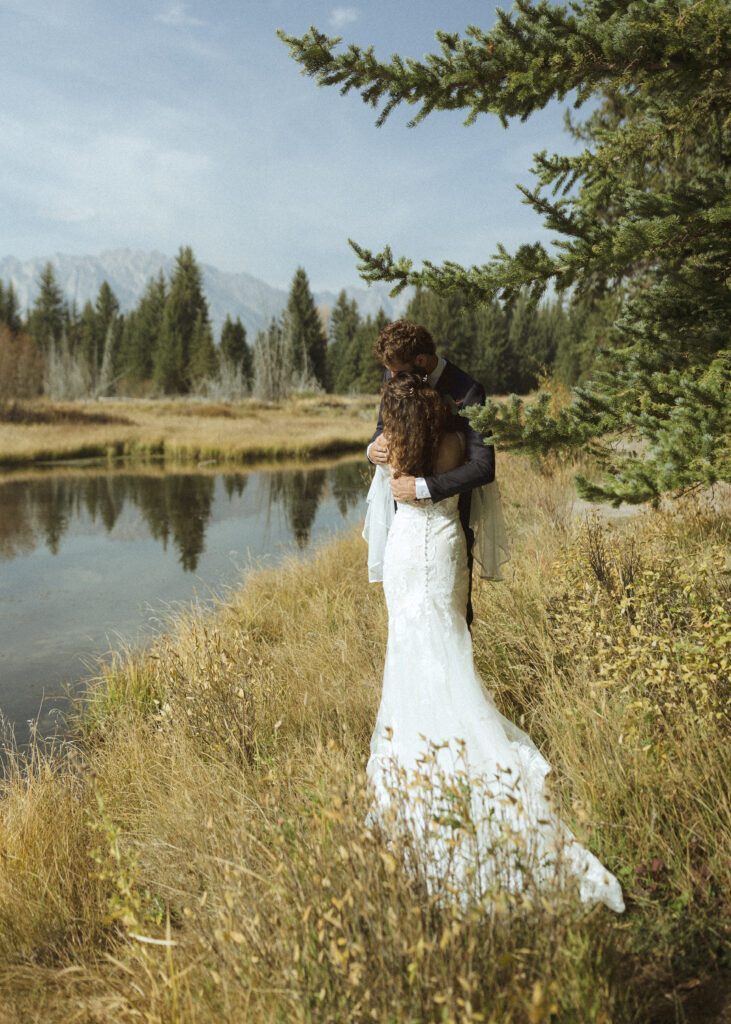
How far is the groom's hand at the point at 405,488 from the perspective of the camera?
324cm

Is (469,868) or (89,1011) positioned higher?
(469,868)

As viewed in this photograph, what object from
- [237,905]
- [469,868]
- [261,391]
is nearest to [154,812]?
[237,905]

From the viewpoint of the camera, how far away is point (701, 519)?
6203 millimetres

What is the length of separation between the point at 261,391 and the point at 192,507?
31855 millimetres

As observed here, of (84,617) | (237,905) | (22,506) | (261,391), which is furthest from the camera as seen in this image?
(261,391)

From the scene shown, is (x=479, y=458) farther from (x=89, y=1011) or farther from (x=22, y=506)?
(x=22, y=506)

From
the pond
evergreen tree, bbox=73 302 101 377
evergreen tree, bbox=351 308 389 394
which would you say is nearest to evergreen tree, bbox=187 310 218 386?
evergreen tree, bbox=73 302 101 377

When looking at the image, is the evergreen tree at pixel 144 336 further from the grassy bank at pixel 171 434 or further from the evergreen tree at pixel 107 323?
the grassy bank at pixel 171 434

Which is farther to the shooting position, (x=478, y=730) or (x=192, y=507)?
(x=192, y=507)

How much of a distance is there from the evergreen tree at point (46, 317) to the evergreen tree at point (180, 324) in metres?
9.21

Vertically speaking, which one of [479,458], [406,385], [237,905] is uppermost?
[406,385]

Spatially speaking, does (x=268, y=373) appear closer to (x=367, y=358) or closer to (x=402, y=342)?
(x=367, y=358)

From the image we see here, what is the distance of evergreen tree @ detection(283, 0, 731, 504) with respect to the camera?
3039mm

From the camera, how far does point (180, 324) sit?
5403 cm
